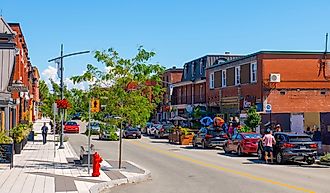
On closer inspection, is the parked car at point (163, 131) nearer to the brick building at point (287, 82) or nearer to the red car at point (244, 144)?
the brick building at point (287, 82)

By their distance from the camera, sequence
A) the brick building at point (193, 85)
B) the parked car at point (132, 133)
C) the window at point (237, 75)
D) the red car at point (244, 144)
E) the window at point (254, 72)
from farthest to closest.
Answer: the brick building at point (193, 85)
the parked car at point (132, 133)
the window at point (237, 75)
the window at point (254, 72)
the red car at point (244, 144)

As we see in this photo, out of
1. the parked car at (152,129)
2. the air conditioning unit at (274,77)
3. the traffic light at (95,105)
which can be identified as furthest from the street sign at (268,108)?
the traffic light at (95,105)

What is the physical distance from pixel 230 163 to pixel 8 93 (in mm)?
13184

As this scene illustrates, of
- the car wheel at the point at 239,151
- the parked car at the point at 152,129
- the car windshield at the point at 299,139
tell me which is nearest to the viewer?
the car windshield at the point at 299,139

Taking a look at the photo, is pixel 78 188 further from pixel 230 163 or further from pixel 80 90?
pixel 230 163

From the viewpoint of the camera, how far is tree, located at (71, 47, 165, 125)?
2206cm

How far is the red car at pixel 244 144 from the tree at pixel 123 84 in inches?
394

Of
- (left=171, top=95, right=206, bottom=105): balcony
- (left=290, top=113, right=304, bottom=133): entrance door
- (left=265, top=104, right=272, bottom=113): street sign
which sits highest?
(left=171, top=95, right=206, bottom=105): balcony

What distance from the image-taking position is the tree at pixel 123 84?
22.1 meters

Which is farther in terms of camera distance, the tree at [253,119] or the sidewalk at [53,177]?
the tree at [253,119]

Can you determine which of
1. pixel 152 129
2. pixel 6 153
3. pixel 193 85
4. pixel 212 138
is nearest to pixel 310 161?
pixel 212 138

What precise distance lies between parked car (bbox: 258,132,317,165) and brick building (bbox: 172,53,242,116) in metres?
35.9

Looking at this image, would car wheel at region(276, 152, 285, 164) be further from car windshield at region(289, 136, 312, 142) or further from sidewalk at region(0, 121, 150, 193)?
sidewalk at region(0, 121, 150, 193)

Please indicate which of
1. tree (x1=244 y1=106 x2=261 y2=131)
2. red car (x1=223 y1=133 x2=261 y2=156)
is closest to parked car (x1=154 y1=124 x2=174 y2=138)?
tree (x1=244 y1=106 x2=261 y2=131)
